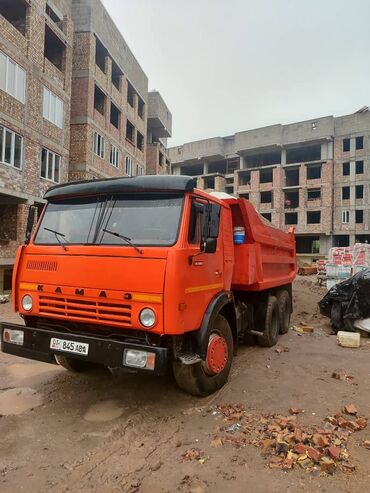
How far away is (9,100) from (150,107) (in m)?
18.3

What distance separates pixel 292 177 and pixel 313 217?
6.23 meters

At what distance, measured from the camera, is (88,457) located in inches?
127

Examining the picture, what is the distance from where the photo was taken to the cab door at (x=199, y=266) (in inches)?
150

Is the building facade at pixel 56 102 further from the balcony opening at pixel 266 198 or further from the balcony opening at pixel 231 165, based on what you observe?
the balcony opening at pixel 231 165

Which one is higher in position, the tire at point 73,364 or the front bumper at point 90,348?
the front bumper at point 90,348

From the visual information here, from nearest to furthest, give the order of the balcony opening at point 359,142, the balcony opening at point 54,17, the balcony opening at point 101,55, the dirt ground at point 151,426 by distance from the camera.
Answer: the dirt ground at point 151,426
the balcony opening at point 54,17
the balcony opening at point 101,55
the balcony opening at point 359,142

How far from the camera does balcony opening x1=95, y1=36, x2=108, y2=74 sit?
21.4 m

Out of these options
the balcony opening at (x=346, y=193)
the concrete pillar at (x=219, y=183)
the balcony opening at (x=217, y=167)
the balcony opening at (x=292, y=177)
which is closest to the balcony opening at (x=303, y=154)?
the balcony opening at (x=292, y=177)

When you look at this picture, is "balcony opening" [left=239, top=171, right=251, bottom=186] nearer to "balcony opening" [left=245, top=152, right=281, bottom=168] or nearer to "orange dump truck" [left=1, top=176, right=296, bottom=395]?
"balcony opening" [left=245, top=152, right=281, bottom=168]

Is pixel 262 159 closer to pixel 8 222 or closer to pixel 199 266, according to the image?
pixel 8 222

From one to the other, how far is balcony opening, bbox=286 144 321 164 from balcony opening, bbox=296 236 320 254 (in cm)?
973

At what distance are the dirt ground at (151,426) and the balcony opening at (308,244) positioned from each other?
131 ft

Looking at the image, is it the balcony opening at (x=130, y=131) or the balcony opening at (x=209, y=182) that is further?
the balcony opening at (x=209, y=182)

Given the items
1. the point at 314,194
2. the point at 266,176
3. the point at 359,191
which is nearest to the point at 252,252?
the point at 359,191
